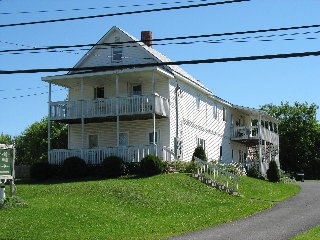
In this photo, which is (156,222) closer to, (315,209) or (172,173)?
(315,209)

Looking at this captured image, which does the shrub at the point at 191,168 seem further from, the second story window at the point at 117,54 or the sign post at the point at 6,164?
the sign post at the point at 6,164

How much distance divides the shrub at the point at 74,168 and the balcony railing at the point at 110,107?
352 cm

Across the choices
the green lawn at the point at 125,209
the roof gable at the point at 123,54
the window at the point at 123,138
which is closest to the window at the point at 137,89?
the roof gable at the point at 123,54

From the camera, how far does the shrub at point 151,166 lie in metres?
31.6

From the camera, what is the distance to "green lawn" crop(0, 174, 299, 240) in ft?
59.9

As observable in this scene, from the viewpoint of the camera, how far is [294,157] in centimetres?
7450

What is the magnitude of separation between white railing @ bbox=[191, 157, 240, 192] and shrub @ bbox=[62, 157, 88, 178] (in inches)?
268

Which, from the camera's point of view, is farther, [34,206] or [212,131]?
[212,131]

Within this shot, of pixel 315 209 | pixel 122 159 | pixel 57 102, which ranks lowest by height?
pixel 315 209

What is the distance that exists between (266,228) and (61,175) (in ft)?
57.6

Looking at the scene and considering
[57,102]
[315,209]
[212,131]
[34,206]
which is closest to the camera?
[34,206]

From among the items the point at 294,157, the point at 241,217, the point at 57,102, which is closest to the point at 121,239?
the point at 241,217

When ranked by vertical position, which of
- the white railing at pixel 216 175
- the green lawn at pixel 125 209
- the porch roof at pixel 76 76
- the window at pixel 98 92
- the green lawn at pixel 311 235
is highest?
the porch roof at pixel 76 76

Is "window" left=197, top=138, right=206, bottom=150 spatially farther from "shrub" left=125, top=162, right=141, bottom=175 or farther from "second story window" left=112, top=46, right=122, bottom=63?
"shrub" left=125, top=162, right=141, bottom=175
